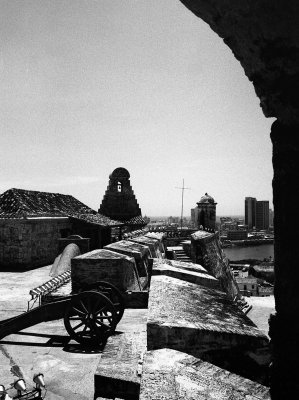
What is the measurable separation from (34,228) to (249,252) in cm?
11783

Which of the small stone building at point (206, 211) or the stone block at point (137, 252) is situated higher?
the small stone building at point (206, 211)

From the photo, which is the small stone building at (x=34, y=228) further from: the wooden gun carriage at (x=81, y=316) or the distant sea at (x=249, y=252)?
the distant sea at (x=249, y=252)

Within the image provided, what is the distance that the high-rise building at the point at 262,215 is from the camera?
613ft

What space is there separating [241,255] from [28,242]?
11183 cm

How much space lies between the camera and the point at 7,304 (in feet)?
24.3

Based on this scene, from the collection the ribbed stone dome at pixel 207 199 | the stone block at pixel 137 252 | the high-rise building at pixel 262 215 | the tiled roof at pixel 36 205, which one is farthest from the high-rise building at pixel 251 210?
the stone block at pixel 137 252

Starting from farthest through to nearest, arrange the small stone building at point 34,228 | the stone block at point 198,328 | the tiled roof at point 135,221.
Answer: the tiled roof at point 135,221 → the small stone building at point 34,228 → the stone block at point 198,328

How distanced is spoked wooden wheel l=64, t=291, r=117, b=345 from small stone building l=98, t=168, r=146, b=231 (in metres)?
23.5

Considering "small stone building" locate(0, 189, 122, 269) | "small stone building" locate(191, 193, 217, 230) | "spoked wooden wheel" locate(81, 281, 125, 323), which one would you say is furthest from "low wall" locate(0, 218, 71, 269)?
"small stone building" locate(191, 193, 217, 230)

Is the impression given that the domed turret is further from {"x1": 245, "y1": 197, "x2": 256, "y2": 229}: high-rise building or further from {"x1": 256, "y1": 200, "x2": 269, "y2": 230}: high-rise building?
{"x1": 256, "y1": 200, "x2": 269, "y2": 230}: high-rise building

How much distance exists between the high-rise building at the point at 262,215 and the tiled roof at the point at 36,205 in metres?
178

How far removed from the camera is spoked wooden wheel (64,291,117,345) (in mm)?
5000

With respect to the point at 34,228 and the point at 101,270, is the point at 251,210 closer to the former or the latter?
the point at 34,228

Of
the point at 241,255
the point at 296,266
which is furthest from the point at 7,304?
the point at 241,255
